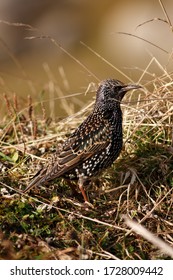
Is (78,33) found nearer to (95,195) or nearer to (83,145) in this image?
(83,145)

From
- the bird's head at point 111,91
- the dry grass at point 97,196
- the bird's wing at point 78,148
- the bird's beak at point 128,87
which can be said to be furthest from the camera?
the bird's head at point 111,91

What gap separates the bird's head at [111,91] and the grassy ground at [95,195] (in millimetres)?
240

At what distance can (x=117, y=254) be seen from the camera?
573 cm

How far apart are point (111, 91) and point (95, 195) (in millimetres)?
1043

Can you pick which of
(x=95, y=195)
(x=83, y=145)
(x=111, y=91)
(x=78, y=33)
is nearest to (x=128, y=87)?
(x=111, y=91)

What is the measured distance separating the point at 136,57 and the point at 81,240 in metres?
15.8

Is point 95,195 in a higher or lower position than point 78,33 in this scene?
lower

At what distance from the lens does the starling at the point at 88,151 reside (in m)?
6.47

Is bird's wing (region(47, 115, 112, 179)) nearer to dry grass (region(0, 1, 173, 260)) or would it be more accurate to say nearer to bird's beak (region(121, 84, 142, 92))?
dry grass (region(0, 1, 173, 260))

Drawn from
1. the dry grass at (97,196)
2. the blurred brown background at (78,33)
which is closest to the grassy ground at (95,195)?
the dry grass at (97,196)

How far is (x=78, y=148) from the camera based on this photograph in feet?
21.8

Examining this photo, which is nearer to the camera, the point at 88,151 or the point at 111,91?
the point at 88,151

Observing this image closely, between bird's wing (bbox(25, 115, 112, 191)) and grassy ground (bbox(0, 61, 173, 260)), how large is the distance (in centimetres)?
20

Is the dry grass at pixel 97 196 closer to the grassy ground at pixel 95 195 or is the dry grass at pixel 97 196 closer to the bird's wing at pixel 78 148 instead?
the grassy ground at pixel 95 195
